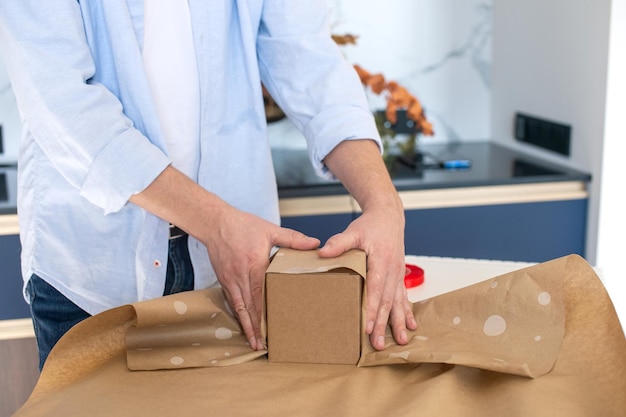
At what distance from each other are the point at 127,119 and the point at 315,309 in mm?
357

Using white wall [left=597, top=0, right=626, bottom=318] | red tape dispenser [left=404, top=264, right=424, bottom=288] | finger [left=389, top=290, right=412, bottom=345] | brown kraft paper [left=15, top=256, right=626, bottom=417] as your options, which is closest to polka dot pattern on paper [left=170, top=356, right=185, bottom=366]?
brown kraft paper [left=15, top=256, right=626, bottom=417]

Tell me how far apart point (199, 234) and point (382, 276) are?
0.75 ft

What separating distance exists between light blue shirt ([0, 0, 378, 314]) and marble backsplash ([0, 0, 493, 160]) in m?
1.06

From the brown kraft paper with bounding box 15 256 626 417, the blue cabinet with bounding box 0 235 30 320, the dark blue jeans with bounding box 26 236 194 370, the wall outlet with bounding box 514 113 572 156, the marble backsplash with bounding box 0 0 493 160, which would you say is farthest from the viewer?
the marble backsplash with bounding box 0 0 493 160

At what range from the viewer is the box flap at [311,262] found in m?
0.89

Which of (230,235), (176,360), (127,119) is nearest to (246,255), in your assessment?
(230,235)

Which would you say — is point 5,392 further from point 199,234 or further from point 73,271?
point 199,234

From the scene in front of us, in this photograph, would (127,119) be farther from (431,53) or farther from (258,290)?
(431,53)

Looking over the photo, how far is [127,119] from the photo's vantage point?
1047 mm

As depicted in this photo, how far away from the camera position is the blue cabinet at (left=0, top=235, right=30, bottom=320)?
1716mm

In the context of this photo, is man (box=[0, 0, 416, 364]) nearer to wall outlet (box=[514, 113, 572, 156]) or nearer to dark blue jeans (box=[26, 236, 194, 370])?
dark blue jeans (box=[26, 236, 194, 370])

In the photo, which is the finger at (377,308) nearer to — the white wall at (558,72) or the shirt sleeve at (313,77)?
the shirt sleeve at (313,77)

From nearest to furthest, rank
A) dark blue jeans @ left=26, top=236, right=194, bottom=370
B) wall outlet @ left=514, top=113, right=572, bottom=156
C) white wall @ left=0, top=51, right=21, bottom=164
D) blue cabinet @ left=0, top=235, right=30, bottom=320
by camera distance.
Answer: dark blue jeans @ left=26, top=236, right=194, bottom=370 < blue cabinet @ left=0, top=235, right=30, bottom=320 < wall outlet @ left=514, top=113, right=572, bottom=156 < white wall @ left=0, top=51, right=21, bottom=164

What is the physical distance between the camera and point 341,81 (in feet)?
4.01
